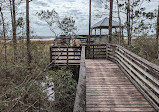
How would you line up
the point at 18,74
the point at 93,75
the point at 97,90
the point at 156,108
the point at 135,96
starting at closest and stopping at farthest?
the point at 156,108, the point at 135,96, the point at 97,90, the point at 93,75, the point at 18,74

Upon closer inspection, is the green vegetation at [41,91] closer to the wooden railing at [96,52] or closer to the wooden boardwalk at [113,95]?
the wooden boardwalk at [113,95]

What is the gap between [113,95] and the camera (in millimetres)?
4281

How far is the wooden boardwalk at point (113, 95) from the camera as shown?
11.8 feet

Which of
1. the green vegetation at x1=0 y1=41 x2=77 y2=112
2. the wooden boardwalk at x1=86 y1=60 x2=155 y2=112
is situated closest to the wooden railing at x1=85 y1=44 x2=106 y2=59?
the green vegetation at x1=0 y1=41 x2=77 y2=112

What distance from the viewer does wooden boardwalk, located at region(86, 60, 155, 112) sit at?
361 cm

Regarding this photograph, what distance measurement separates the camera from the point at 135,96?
13.9 ft

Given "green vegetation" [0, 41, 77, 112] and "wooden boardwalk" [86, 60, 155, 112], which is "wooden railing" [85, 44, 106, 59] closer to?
"green vegetation" [0, 41, 77, 112]

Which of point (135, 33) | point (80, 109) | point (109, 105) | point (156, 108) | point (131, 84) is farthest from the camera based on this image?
point (135, 33)

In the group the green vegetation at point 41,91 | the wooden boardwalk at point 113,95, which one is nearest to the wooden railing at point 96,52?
the green vegetation at point 41,91

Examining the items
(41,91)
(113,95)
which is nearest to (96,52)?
(41,91)

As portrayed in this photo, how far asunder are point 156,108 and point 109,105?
3.51 ft

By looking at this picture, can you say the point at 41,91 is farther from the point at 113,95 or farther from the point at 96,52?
the point at 96,52

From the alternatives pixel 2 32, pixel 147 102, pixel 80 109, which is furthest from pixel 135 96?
pixel 2 32

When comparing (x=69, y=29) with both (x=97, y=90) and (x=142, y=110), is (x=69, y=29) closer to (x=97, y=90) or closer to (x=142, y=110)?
(x=97, y=90)
